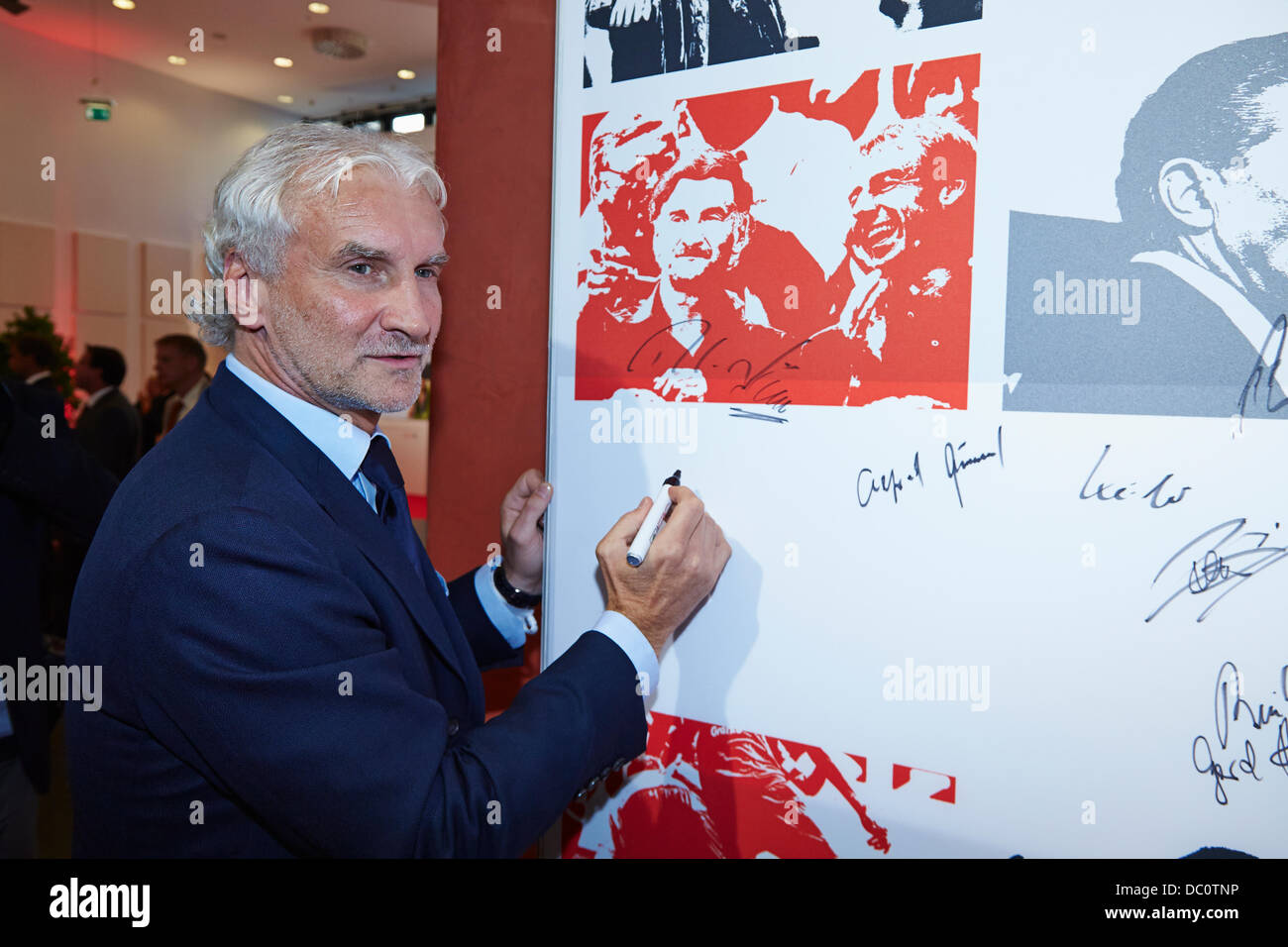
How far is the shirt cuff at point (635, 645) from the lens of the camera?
105 centimetres

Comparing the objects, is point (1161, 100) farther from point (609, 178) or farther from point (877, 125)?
point (609, 178)

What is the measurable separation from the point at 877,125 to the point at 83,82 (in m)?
8.36

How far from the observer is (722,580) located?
1.13 meters

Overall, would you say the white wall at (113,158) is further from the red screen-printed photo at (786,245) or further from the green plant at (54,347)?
the red screen-printed photo at (786,245)

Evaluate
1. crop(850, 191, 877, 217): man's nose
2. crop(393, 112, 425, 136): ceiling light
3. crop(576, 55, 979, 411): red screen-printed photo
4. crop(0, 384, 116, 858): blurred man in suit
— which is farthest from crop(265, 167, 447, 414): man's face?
crop(393, 112, 425, 136): ceiling light

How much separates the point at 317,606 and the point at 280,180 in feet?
1.91

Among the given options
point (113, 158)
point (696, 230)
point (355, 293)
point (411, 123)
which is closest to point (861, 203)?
point (696, 230)

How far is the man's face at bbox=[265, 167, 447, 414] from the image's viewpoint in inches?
41.7

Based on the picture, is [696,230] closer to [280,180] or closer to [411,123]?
[280,180]
